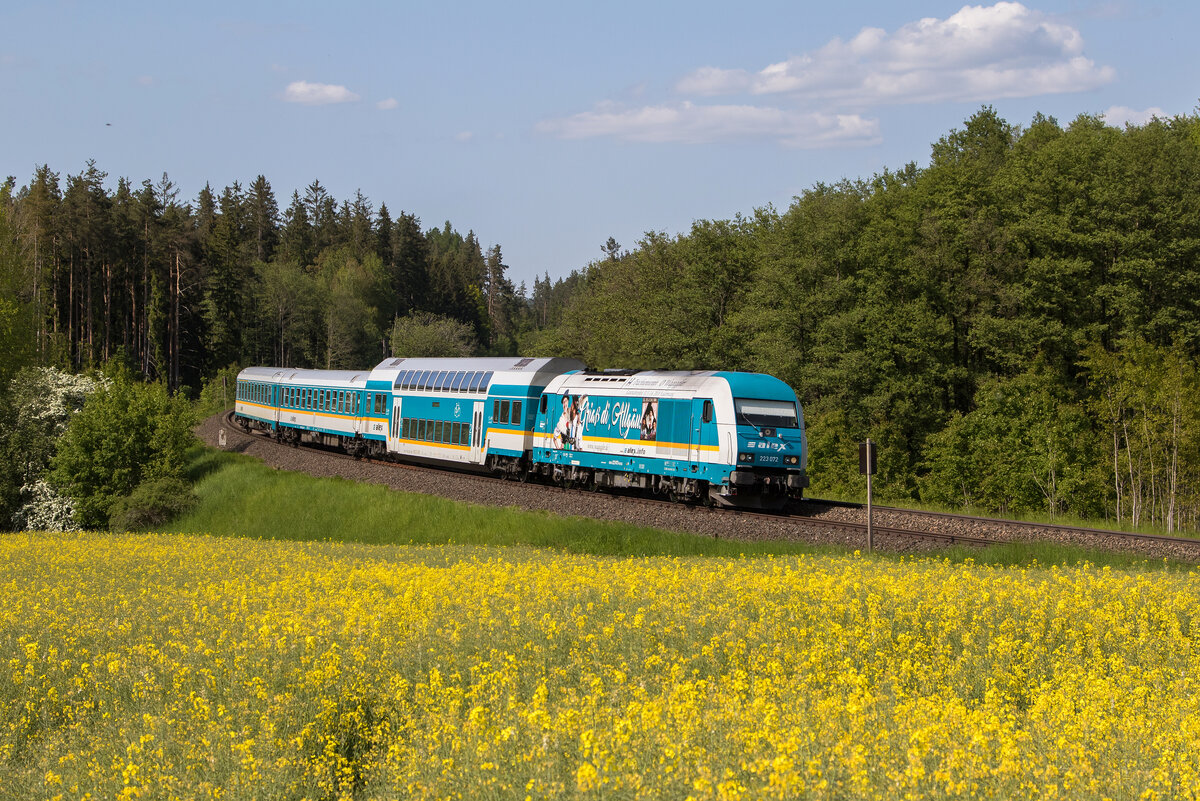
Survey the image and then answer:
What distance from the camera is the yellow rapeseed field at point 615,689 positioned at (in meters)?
5.55

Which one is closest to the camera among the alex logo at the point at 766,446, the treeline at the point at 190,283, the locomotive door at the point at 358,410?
the alex logo at the point at 766,446

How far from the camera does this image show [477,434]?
117ft

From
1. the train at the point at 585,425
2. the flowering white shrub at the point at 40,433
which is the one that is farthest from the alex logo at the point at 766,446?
the flowering white shrub at the point at 40,433

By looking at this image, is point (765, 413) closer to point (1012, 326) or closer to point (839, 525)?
point (839, 525)

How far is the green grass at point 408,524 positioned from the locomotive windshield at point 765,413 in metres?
3.48

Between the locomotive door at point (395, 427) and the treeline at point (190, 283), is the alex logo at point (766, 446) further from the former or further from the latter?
the treeline at point (190, 283)

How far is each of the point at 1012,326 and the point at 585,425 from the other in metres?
21.2

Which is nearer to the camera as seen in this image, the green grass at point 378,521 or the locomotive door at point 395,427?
the green grass at point 378,521

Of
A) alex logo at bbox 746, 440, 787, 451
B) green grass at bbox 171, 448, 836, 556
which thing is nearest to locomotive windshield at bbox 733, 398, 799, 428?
alex logo at bbox 746, 440, 787, 451

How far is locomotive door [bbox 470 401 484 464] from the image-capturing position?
35500mm

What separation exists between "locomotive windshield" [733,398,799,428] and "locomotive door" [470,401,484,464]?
1267cm

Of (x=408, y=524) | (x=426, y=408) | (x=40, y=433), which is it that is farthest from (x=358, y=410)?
(x=40, y=433)

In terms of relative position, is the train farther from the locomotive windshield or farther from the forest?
the forest

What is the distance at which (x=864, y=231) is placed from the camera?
4878 centimetres
